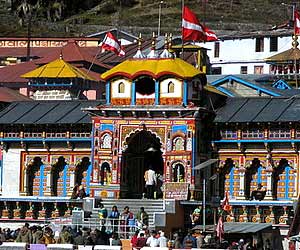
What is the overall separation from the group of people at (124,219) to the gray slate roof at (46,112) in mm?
6513

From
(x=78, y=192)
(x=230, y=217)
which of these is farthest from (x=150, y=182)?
(x=230, y=217)

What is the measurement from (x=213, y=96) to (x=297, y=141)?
5.00 m

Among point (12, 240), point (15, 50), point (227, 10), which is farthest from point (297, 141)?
point (227, 10)

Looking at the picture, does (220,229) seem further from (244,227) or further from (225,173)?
(225,173)

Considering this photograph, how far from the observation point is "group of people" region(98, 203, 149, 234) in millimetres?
57281

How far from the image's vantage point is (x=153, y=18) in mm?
158000

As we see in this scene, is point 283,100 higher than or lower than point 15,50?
lower

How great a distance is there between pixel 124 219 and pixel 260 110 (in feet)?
27.3

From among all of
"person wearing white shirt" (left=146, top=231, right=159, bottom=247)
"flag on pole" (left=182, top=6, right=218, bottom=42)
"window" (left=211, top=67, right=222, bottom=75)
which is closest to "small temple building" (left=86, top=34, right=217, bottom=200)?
"flag on pole" (left=182, top=6, right=218, bottom=42)

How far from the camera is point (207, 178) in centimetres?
6238

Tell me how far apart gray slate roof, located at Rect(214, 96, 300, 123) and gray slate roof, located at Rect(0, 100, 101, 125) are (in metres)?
5.65

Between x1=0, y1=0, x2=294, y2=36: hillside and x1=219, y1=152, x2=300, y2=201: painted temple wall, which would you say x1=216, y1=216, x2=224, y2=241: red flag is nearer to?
x1=219, y1=152, x2=300, y2=201: painted temple wall

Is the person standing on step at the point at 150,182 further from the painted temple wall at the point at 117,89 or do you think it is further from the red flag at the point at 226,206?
the red flag at the point at 226,206

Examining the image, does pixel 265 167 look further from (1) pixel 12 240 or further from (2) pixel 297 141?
(1) pixel 12 240
